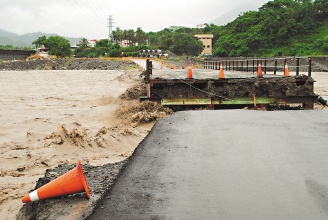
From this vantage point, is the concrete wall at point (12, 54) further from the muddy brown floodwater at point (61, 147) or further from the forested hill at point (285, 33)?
the muddy brown floodwater at point (61, 147)

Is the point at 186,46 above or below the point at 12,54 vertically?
above

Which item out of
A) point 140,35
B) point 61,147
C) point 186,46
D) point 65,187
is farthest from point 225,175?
point 140,35

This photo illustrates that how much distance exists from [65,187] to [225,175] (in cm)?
200

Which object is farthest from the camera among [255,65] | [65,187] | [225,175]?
[255,65]

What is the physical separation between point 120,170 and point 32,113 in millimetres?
7914

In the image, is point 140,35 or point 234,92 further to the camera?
point 140,35

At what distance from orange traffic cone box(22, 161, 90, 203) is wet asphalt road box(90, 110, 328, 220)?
0.32m

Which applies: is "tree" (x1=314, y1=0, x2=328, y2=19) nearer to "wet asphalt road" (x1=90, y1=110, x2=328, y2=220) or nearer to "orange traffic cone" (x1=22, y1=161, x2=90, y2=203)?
"wet asphalt road" (x1=90, y1=110, x2=328, y2=220)

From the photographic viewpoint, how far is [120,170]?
469 centimetres

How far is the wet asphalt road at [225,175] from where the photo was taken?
3.49m

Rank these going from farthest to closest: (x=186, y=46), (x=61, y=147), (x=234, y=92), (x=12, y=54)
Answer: (x=186, y=46) → (x=12, y=54) → (x=234, y=92) → (x=61, y=147)

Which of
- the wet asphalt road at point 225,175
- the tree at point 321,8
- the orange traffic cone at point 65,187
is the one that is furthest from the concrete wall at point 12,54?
the orange traffic cone at point 65,187

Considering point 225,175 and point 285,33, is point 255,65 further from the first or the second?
point 285,33

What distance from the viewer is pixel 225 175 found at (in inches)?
175
